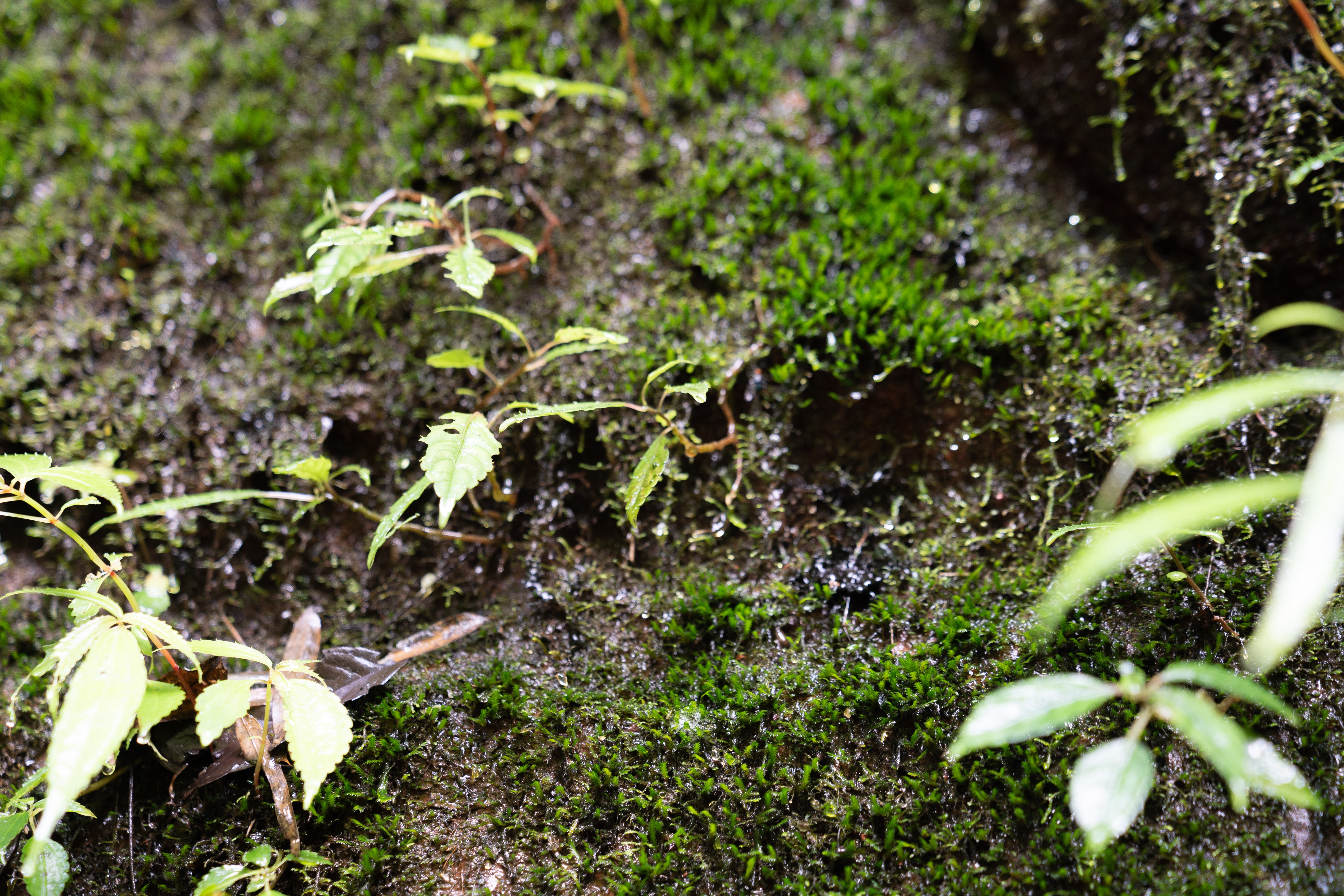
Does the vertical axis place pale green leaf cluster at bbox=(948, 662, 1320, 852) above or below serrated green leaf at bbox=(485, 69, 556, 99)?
below

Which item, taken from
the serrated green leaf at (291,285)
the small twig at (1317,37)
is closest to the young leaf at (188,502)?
the serrated green leaf at (291,285)

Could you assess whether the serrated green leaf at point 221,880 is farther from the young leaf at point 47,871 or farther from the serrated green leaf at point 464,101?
the serrated green leaf at point 464,101

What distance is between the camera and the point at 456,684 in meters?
1.70

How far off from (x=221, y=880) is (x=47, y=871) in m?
0.35

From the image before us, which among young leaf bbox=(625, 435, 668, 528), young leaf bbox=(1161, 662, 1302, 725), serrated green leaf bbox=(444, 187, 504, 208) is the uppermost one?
serrated green leaf bbox=(444, 187, 504, 208)

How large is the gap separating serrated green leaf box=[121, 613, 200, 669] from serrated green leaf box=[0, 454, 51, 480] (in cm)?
34

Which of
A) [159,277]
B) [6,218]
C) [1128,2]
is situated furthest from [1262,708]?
[6,218]

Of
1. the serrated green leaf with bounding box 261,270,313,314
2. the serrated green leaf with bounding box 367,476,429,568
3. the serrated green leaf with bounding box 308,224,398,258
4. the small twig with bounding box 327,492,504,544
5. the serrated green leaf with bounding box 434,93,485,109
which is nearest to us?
the serrated green leaf with bounding box 367,476,429,568

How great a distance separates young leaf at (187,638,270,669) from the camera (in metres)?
1.33

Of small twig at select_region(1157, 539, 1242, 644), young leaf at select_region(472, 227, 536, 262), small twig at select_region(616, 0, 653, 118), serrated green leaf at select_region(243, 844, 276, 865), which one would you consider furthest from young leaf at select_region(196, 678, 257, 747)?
small twig at select_region(616, 0, 653, 118)

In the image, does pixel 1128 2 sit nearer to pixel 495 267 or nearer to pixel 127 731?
pixel 495 267

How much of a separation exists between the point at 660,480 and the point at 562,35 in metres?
1.76

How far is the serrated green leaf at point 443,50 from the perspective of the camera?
77.1 inches

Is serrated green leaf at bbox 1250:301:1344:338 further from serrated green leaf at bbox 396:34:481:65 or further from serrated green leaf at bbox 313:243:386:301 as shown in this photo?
serrated green leaf at bbox 396:34:481:65
